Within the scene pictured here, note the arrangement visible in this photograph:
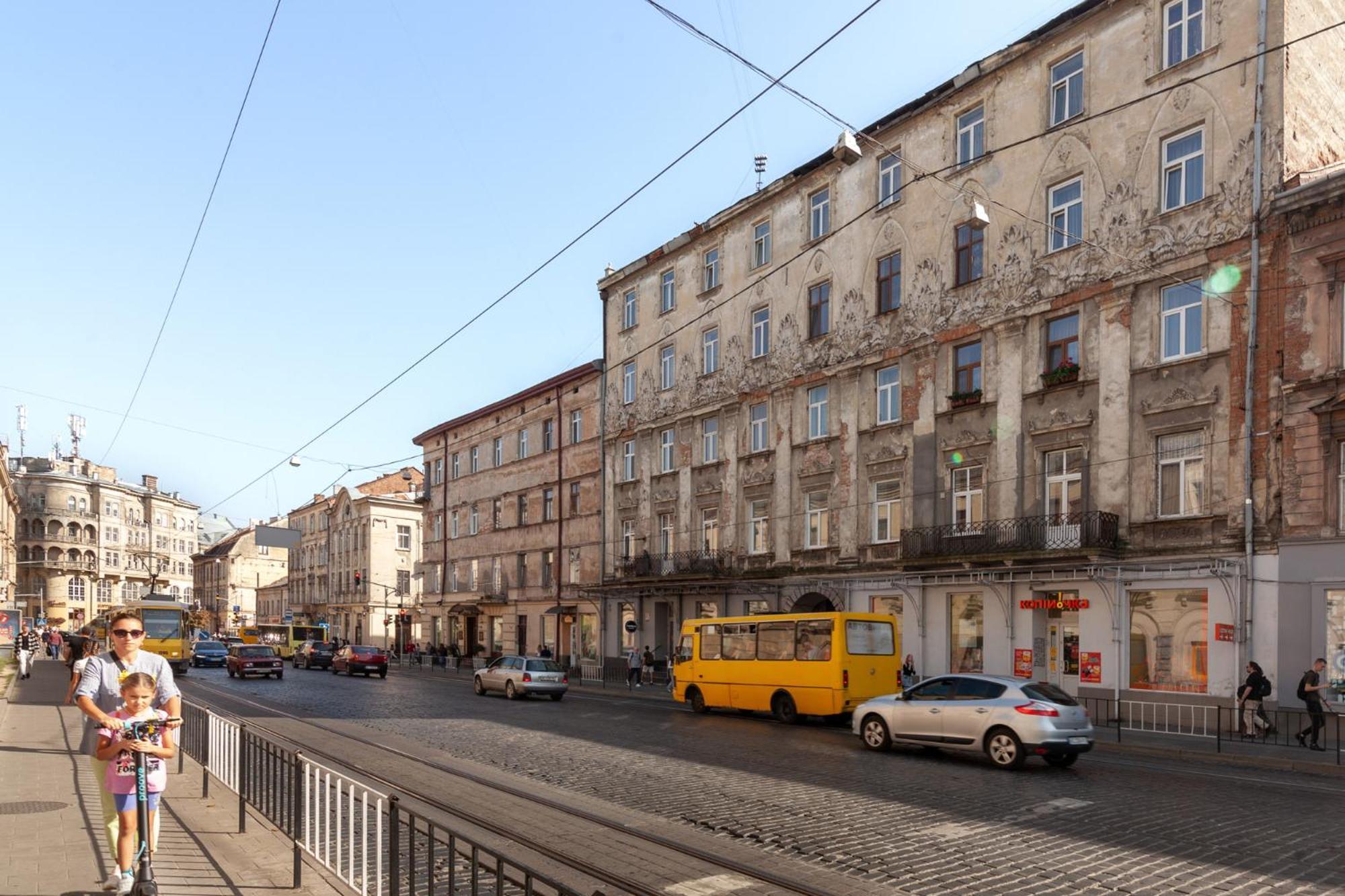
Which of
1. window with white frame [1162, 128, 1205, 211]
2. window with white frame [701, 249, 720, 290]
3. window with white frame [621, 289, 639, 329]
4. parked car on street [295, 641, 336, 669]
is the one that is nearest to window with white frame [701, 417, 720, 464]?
window with white frame [701, 249, 720, 290]

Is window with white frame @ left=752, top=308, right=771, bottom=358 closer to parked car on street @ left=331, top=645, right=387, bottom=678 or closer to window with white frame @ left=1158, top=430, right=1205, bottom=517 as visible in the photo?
window with white frame @ left=1158, top=430, right=1205, bottom=517

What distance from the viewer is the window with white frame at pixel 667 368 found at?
142ft

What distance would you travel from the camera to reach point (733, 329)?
130 ft

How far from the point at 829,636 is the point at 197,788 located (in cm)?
1510

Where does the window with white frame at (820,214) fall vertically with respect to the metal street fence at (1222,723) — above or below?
above

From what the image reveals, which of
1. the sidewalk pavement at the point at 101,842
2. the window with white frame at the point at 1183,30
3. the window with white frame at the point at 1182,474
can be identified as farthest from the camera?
the window with white frame at the point at 1183,30

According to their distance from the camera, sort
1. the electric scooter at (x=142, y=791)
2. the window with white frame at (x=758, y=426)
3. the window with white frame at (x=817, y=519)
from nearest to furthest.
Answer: the electric scooter at (x=142, y=791) < the window with white frame at (x=817, y=519) < the window with white frame at (x=758, y=426)

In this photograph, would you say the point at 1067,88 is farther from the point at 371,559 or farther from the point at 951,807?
the point at 371,559

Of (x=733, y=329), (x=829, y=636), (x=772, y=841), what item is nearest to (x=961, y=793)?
(x=772, y=841)

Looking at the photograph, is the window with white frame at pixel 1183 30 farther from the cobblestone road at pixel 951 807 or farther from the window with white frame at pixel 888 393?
the cobblestone road at pixel 951 807

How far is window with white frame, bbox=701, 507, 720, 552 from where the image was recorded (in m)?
39.7

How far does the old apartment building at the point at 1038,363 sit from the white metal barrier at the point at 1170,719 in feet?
2.30

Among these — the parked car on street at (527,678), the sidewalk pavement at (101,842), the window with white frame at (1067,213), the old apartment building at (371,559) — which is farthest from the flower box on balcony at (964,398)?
the old apartment building at (371,559)

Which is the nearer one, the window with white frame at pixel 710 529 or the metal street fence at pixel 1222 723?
the metal street fence at pixel 1222 723
